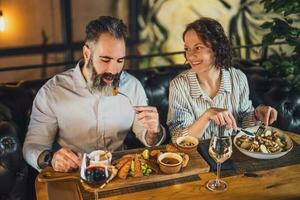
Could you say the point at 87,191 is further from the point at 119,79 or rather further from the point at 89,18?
the point at 89,18

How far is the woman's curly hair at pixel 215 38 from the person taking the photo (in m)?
1.98

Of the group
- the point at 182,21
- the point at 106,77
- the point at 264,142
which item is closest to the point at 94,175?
the point at 106,77

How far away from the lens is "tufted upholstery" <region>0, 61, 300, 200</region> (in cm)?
173

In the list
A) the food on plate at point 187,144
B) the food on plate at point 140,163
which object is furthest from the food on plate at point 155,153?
the food on plate at point 187,144

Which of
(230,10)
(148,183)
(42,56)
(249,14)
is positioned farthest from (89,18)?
(148,183)

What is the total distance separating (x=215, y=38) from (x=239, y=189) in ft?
3.06

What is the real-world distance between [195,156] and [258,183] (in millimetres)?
295

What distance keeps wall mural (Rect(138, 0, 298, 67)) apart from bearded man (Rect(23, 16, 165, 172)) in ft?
4.56

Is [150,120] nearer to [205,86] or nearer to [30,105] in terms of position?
[205,86]

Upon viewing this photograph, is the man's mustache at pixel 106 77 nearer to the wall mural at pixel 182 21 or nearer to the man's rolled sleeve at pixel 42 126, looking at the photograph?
the man's rolled sleeve at pixel 42 126

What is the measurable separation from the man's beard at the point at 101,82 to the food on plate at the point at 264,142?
2.29 feet

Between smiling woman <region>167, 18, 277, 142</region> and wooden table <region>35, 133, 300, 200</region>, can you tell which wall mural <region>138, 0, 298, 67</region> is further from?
wooden table <region>35, 133, 300, 200</region>

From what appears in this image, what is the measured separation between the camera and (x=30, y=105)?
2.11 m

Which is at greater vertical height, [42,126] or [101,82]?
[101,82]
